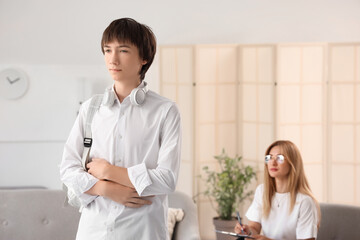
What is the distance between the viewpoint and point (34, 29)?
608cm

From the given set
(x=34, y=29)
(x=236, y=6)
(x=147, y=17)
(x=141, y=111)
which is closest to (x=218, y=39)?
(x=236, y=6)

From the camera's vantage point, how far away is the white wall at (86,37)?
6094mm

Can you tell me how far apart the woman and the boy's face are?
4.77 ft

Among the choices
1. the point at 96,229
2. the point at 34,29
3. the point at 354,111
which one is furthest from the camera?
the point at 34,29

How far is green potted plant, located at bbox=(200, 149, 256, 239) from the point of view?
5648 millimetres

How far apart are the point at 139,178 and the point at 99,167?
155mm

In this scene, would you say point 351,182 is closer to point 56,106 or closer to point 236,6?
point 236,6

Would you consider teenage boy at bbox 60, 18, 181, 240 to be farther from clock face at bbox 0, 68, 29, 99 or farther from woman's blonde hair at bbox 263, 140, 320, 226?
clock face at bbox 0, 68, 29, 99

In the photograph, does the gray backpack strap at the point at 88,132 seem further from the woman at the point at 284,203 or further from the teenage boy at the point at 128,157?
the woman at the point at 284,203

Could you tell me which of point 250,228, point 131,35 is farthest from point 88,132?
point 250,228

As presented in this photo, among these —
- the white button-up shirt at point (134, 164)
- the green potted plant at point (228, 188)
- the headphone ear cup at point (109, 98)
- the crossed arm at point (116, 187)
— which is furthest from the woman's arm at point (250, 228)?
the green potted plant at point (228, 188)

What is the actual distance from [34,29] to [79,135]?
420cm

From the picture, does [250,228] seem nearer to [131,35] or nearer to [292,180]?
[292,180]

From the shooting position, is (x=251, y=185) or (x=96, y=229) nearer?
(x=96, y=229)
